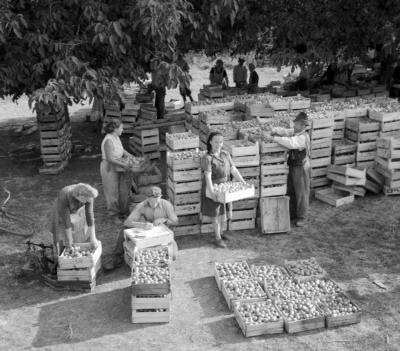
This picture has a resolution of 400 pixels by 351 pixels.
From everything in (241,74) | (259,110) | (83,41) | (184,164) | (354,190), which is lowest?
(354,190)

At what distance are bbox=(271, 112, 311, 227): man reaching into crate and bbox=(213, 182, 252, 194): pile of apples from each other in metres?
1.19

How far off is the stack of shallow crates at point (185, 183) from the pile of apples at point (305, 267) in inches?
83.7

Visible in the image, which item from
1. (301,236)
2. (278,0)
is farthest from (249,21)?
(301,236)

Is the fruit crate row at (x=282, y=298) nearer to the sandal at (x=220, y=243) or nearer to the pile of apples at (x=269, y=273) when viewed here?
the pile of apples at (x=269, y=273)

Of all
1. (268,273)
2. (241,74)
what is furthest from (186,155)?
(241,74)

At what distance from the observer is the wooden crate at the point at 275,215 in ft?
33.3

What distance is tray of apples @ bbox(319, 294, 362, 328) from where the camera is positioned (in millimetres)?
7324

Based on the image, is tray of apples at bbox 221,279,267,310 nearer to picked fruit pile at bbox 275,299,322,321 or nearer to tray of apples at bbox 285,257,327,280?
picked fruit pile at bbox 275,299,322,321

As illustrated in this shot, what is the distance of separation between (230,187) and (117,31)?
4281 mm

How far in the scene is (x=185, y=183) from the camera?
32.9ft

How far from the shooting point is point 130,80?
13.0 m

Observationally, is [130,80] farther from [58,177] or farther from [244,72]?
[244,72]

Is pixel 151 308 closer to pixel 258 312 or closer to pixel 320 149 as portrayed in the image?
pixel 258 312

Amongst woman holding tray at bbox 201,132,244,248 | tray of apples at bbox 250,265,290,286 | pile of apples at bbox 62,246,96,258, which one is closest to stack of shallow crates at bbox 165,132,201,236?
woman holding tray at bbox 201,132,244,248
